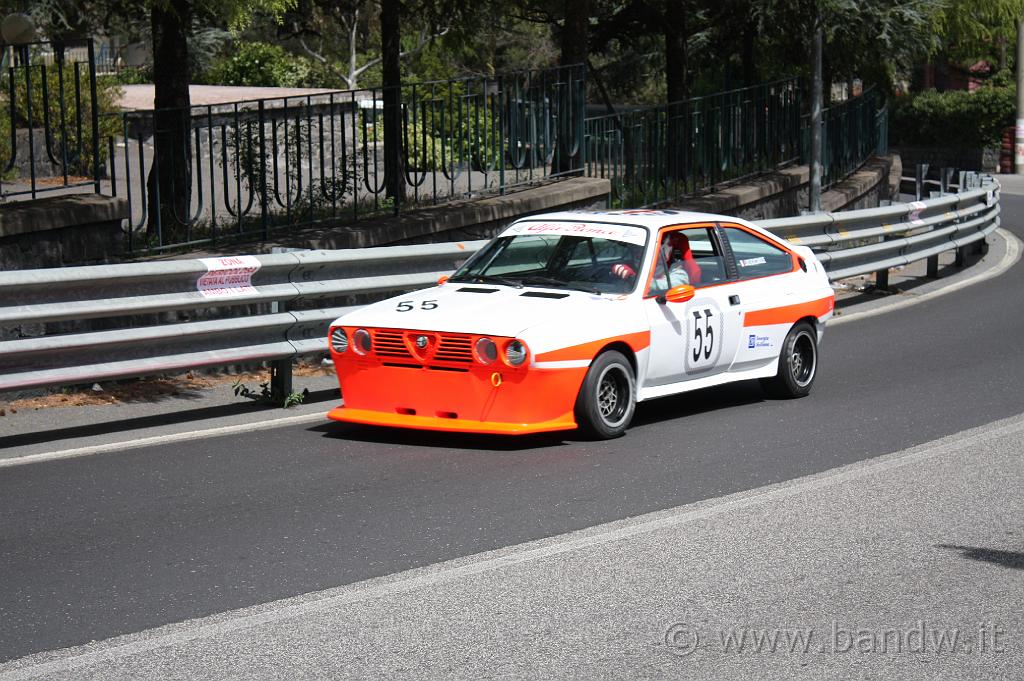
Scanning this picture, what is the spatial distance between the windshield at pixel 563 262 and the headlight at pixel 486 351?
100 centimetres

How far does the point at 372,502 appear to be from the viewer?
7426mm

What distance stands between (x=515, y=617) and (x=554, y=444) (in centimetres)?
344

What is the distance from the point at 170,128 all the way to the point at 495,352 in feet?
19.1

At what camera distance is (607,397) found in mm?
9094

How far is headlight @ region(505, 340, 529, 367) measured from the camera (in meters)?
8.53

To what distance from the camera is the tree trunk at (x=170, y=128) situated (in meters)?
13.1

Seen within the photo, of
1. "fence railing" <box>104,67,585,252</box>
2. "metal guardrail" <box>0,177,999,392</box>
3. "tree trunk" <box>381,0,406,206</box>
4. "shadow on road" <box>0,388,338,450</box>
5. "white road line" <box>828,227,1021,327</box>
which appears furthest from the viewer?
"white road line" <box>828,227,1021,327</box>

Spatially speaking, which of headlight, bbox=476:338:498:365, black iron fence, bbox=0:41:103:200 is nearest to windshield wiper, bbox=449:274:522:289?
headlight, bbox=476:338:498:365

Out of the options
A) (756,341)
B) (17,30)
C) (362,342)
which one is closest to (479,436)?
(362,342)

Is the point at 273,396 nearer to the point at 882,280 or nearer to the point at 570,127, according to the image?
the point at 570,127

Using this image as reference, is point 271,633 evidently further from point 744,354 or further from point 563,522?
point 744,354

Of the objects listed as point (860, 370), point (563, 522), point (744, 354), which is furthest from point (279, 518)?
point (860, 370)

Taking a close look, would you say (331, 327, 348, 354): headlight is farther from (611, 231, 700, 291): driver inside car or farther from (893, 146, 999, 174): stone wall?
(893, 146, 999, 174): stone wall

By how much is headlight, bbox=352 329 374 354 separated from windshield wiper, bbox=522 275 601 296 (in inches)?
44.8
